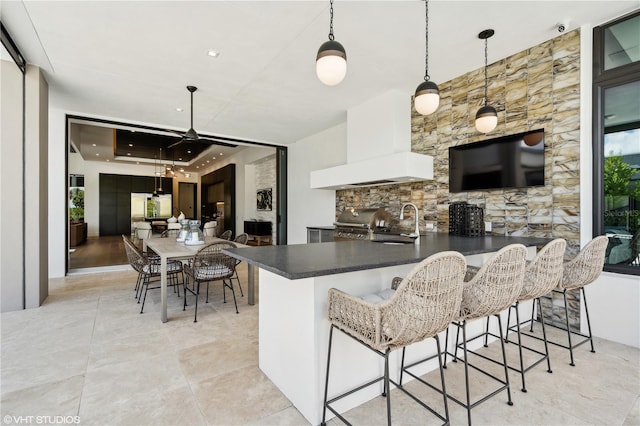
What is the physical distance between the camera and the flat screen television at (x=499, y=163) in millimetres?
3057

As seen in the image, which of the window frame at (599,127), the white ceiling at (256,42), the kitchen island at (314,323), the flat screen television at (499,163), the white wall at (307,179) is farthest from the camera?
the white wall at (307,179)

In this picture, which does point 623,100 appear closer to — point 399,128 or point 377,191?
point 399,128

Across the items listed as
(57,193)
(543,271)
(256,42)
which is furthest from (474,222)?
(57,193)

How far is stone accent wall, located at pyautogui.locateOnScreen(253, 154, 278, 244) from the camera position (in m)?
8.09

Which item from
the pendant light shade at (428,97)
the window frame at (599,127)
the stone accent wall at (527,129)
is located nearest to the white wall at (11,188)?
the pendant light shade at (428,97)

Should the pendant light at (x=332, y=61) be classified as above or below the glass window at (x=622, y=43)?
below

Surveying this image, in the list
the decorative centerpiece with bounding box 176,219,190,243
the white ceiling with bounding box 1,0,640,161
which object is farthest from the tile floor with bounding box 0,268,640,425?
the white ceiling with bounding box 1,0,640,161

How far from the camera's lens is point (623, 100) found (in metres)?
2.63

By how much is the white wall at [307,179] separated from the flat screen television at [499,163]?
2296mm

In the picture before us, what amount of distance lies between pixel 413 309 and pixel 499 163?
2709mm

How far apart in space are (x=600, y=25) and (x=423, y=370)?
10.8 feet

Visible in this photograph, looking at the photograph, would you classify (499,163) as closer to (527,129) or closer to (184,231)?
(527,129)

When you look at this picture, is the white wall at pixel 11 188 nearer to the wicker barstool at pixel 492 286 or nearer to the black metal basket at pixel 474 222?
the wicker barstool at pixel 492 286

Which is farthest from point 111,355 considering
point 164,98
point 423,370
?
point 164,98
